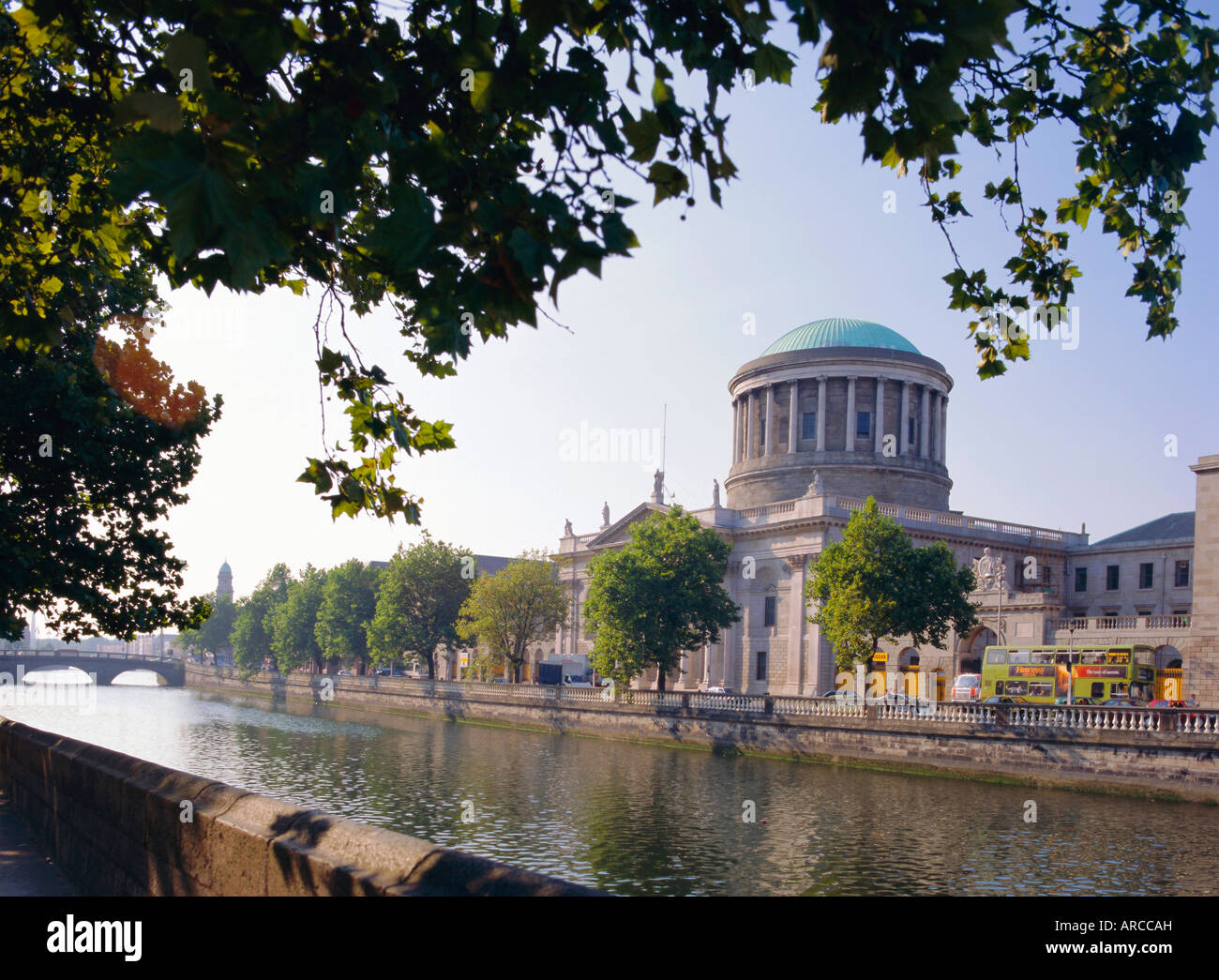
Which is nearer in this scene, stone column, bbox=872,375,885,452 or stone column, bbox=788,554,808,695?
stone column, bbox=788,554,808,695

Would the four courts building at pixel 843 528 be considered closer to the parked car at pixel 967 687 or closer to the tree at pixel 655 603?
the tree at pixel 655 603

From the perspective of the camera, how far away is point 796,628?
75.1m

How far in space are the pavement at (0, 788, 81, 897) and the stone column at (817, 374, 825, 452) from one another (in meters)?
78.6

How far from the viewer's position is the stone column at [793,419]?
9025 cm

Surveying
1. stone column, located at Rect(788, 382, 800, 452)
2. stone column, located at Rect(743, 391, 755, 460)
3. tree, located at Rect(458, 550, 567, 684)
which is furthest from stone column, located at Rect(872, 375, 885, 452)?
tree, located at Rect(458, 550, 567, 684)

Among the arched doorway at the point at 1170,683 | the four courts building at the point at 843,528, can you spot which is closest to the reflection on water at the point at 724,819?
the arched doorway at the point at 1170,683

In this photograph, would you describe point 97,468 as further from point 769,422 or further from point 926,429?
point 926,429

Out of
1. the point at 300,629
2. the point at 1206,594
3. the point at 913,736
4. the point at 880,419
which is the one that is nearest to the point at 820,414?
the point at 880,419

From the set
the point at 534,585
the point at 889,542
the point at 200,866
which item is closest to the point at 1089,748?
the point at 889,542

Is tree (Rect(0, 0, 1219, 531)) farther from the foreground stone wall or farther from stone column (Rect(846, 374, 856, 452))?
stone column (Rect(846, 374, 856, 452))

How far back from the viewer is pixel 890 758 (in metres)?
43.0

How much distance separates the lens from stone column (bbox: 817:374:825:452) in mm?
88875

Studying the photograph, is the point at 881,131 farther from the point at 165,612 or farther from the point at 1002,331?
the point at 165,612

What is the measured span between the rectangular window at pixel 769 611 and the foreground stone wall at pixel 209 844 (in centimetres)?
6886
